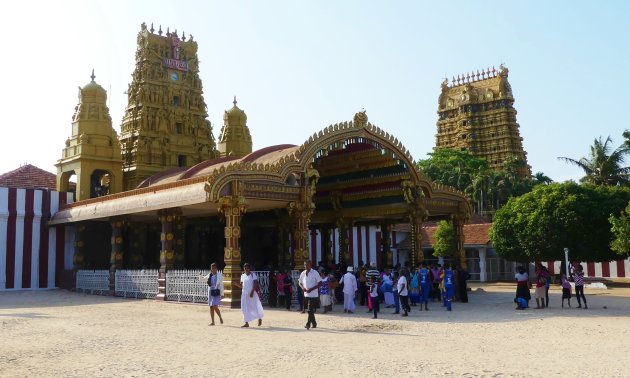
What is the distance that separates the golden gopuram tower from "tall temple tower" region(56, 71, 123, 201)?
4909 cm

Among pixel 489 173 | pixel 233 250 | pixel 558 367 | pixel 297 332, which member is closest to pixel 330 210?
pixel 233 250

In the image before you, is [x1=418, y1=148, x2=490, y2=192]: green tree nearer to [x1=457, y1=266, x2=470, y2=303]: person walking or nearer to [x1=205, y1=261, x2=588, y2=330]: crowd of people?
[x1=457, y1=266, x2=470, y2=303]: person walking

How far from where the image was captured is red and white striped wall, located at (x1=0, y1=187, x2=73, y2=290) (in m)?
25.7

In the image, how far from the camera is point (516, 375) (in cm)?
746

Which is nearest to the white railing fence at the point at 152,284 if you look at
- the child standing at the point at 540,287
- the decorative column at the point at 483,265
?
the child standing at the point at 540,287

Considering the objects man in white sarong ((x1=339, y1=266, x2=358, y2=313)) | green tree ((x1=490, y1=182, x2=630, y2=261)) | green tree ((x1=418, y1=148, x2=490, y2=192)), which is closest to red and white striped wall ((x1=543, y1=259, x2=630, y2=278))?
green tree ((x1=490, y1=182, x2=630, y2=261))

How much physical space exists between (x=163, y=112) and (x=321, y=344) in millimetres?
24459

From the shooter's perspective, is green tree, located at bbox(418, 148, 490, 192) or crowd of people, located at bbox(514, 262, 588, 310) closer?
crowd of people, located at bbox(514, 262, 588, 310)

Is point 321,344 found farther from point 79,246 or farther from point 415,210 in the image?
point 79,246

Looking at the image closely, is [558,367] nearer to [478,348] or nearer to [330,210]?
[478,348]

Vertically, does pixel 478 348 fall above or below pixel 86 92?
below

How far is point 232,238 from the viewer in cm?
1723

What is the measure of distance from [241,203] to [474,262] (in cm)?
2570

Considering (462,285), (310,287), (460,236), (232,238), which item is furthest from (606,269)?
(310,287)
